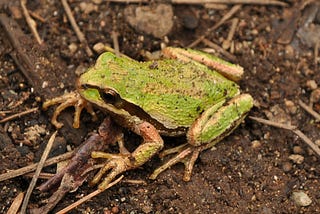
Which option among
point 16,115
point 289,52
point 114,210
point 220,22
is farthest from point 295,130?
point 16,115

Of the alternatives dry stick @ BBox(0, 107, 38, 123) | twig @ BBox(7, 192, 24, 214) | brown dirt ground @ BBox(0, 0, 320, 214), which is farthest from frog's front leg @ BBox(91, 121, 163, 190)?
dry stick @ BBox(0, 107, 38, 123)

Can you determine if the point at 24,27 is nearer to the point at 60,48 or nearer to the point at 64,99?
the point at 60,48

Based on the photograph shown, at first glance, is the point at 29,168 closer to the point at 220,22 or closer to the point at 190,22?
the point at 190,22

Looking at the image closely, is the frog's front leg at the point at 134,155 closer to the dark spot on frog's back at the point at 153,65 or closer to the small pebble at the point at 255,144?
the dark spot on frog's back at the point at 153,65

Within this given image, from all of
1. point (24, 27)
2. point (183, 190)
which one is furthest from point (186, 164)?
point (24, 27)

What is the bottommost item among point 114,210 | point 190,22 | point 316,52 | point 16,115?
point 114,210

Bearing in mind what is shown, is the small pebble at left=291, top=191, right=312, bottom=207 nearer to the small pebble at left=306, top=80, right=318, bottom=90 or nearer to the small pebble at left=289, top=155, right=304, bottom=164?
the small pebble at left=289, top=155, right=304, bottom=164
